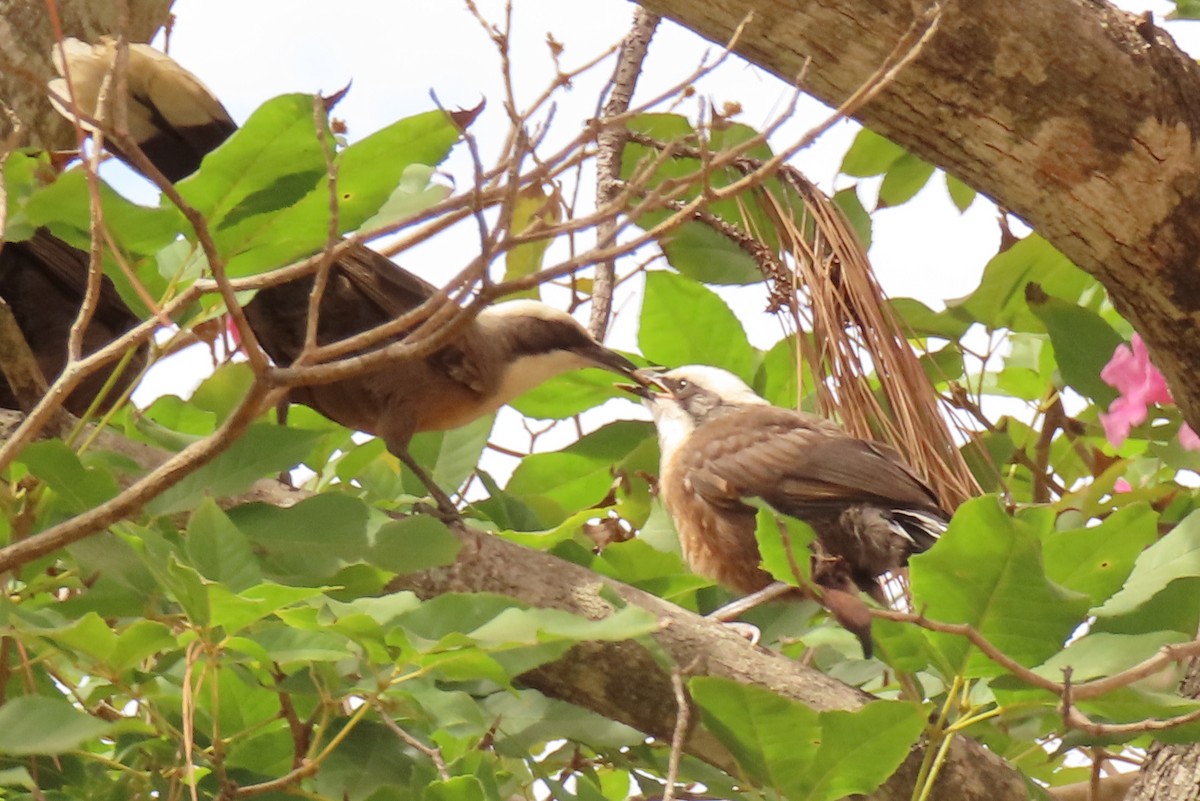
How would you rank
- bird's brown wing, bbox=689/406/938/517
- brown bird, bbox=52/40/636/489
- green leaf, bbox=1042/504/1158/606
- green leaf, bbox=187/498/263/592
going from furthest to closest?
bird's brown wing, bbox=689/406/938/517, brown bird, bbox=52/40/636/489, green leaf, bbox=1042/504/1158/606, green leaf, bbox=187/498/263/592

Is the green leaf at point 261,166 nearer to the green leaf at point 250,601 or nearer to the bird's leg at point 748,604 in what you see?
the green leaf at point 250,601

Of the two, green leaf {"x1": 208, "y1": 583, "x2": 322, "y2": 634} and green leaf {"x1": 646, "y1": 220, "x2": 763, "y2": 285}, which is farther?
green leaf {"x1": 646, "y1": 220, "x2": 763, "y2": 285}

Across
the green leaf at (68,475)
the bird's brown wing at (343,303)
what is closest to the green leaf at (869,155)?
the bird's brown wing at (343,303)

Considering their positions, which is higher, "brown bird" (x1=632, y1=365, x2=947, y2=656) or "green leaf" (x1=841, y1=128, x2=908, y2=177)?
"green leaf" (x1=841, y1=128, x2=908, y2=177)

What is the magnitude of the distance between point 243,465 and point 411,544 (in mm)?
207

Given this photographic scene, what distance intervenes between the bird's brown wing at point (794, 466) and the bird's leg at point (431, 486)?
746mm

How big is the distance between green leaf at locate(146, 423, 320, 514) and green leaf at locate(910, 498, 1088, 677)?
66 centimetres

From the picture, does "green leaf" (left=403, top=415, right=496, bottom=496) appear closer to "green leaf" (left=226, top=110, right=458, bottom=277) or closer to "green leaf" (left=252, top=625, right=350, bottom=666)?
"green leaf" (left=226, top=110, right=458, bottom=277)

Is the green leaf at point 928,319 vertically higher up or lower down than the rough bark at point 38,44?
lower down

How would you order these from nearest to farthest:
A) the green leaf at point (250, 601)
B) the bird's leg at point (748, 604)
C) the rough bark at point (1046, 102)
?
the green leaf at point (250, 601) < the rough bark at point (1046, 102) < the bird's leg at point (748, 604)

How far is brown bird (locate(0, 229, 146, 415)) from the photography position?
8.04ft

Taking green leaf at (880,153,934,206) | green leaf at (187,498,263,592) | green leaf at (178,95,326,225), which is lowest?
green leaf at (187,498,263,592)

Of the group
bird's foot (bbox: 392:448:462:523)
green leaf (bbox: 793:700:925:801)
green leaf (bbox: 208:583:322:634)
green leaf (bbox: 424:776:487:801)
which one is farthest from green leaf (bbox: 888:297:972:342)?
green leaf (bbox: 208:583:322:634)

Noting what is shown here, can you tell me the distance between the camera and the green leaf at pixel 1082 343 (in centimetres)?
217
